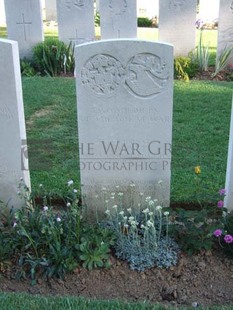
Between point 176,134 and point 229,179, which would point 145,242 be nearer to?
point 229,179

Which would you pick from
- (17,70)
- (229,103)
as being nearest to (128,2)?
(229,103)

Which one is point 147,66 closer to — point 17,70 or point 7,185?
point 17,70

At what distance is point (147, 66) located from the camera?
3502 millimetres

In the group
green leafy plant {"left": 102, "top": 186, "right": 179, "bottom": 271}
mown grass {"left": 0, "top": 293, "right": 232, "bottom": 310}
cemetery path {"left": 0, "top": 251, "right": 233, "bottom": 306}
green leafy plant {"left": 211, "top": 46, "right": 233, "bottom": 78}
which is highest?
green leafy plant {"left": 211, "top": 46, "right": 233, "bottom": 78}

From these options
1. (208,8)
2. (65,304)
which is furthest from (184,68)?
(208,8)

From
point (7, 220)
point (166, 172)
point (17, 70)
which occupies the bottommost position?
point (7, 220)

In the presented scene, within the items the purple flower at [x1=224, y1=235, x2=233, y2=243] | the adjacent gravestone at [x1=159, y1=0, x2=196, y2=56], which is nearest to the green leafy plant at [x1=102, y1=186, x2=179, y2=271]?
the purple flower at [x1=224, y1=235, x2=233, y2=243]

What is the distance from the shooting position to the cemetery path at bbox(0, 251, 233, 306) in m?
3.17

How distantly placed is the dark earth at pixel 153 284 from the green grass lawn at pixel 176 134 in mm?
604

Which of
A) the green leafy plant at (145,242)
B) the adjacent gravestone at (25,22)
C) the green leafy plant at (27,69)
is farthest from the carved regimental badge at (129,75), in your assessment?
the adjacent gravestone at (25,22)

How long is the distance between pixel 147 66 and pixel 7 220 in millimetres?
1735

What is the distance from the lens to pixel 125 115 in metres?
3.66

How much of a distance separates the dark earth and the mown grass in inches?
5.3

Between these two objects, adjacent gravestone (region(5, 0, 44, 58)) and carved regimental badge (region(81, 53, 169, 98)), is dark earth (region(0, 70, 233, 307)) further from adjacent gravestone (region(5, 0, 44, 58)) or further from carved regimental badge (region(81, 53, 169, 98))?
adjacent gravestone (region(5, 0, 44, 58))
